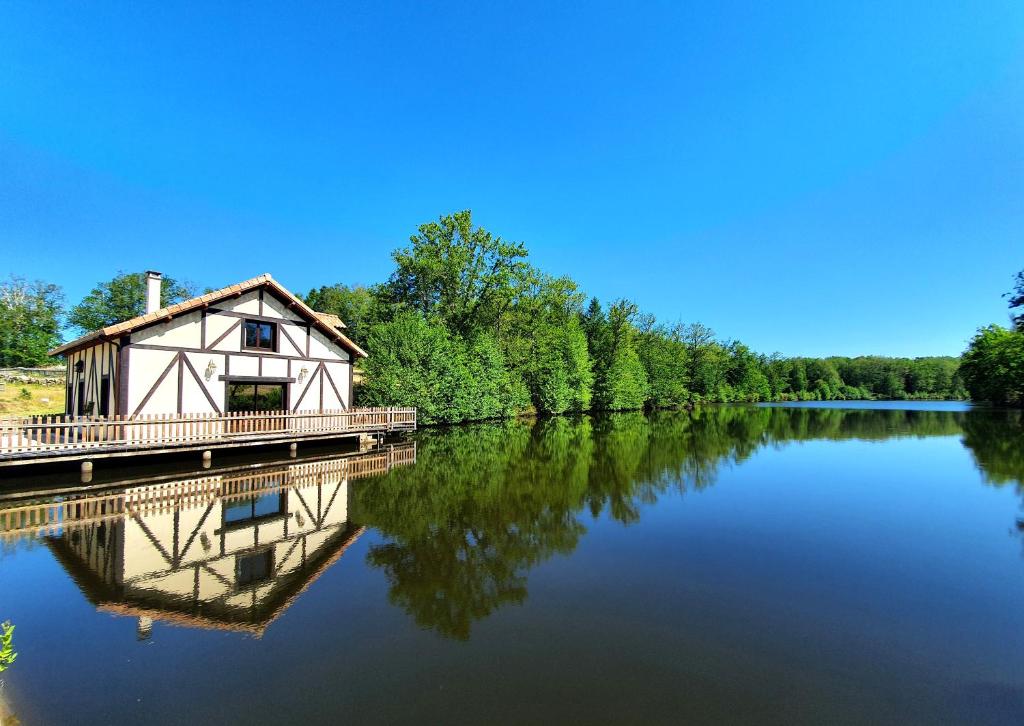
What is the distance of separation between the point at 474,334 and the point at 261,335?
730 inches

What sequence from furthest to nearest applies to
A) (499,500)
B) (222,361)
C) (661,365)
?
(661,365), (222,361), (499,500)

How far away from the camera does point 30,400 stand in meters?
27.8

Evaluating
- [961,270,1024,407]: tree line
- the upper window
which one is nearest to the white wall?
the upper window

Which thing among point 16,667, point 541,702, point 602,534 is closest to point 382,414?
point 602,534

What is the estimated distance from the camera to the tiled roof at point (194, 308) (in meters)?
14.9

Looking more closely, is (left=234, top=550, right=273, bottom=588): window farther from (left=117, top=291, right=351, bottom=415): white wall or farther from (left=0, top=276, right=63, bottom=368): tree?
(left=0, top=276, right=63, bottom=368): tree

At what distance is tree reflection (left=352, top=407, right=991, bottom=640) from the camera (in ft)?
20.3

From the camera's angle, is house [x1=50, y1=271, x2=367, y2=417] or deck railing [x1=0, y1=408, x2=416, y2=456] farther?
house [x1=50, y1=271, x2=367, y2=417]

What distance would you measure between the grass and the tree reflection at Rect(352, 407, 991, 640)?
22462 mm

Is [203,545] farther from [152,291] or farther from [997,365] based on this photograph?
[997,365]

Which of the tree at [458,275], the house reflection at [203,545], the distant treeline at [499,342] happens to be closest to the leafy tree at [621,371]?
the distant treeline at [499,342]

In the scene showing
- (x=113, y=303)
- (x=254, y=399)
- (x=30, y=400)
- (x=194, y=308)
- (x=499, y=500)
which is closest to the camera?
(x=499, y=500)

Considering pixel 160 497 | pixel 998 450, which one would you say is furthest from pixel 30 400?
pixel 998 450

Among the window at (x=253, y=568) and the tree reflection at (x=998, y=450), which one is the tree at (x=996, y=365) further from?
the window at (x=253, y=568)
